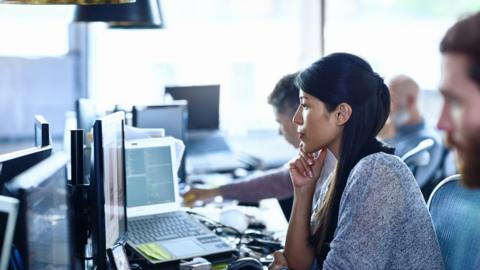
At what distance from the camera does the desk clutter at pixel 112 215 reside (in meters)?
1.38

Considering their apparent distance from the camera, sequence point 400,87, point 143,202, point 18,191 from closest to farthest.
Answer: point 18,191 → point 143,202 → point 400,87

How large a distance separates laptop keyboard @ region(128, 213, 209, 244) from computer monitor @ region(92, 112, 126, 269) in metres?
0.34

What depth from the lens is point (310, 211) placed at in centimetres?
241

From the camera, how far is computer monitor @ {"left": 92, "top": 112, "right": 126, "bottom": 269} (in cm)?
184

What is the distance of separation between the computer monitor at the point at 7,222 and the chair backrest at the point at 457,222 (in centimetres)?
111

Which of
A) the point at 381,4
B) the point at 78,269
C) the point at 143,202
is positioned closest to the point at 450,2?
the point at 381,4

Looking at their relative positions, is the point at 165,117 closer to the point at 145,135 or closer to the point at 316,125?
the point at 145,135

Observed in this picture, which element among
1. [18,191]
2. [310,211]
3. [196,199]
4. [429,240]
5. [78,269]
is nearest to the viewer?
[18,191]

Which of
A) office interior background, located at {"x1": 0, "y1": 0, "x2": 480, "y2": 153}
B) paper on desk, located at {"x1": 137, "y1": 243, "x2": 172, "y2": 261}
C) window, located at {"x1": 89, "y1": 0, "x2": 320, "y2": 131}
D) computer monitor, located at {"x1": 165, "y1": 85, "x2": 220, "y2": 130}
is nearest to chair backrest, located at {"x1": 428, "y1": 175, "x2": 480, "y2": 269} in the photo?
paper on desk, located at {"x1": 137, "y1": 243, "x2": 172, "y2": 261}

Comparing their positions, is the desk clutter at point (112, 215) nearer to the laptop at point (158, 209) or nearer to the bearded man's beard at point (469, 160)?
the laptop at point (158, 209)

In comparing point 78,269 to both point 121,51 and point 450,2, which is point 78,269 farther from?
point 450,2

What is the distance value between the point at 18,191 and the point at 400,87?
3665mm

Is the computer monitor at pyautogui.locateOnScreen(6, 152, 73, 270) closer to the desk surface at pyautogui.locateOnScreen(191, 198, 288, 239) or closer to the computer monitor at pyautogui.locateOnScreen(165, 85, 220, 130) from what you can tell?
the desk surface at pyautogui.locateOnScreen(191, 198, 288, 239)

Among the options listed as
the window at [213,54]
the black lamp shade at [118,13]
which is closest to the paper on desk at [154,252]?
the black lamp shade at [118,13]
